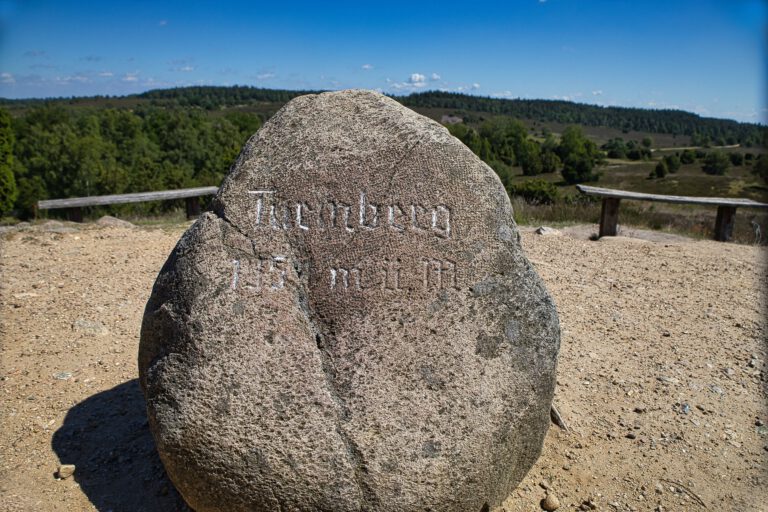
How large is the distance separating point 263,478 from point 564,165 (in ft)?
172

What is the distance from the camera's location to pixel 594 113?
114 m

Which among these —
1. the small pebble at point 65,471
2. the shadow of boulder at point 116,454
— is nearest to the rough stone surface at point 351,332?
the shadow of boulder at point 116,454

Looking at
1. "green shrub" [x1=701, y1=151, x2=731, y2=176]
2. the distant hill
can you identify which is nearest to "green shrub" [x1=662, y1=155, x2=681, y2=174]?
"green shrub" [x1=701, y1=151, x2=731, y2=176]

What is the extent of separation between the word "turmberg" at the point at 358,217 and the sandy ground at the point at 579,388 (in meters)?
1.66

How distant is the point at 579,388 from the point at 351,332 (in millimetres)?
2476

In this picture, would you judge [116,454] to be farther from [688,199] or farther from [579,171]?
[579,171]

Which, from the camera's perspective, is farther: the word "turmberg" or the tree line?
the tree line

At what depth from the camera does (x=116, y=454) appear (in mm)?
3436

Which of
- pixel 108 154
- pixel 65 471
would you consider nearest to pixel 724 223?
pixel 65 471

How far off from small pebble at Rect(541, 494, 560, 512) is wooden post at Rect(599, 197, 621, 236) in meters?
7.12

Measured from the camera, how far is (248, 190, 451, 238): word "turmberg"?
277cm

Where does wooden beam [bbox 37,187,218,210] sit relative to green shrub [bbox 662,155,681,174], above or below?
below

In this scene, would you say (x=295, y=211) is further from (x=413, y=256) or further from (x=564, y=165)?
(x=564, y=165)

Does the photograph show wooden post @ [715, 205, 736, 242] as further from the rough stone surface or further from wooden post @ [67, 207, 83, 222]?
wooden post @ [67, 207, 83, 222]
